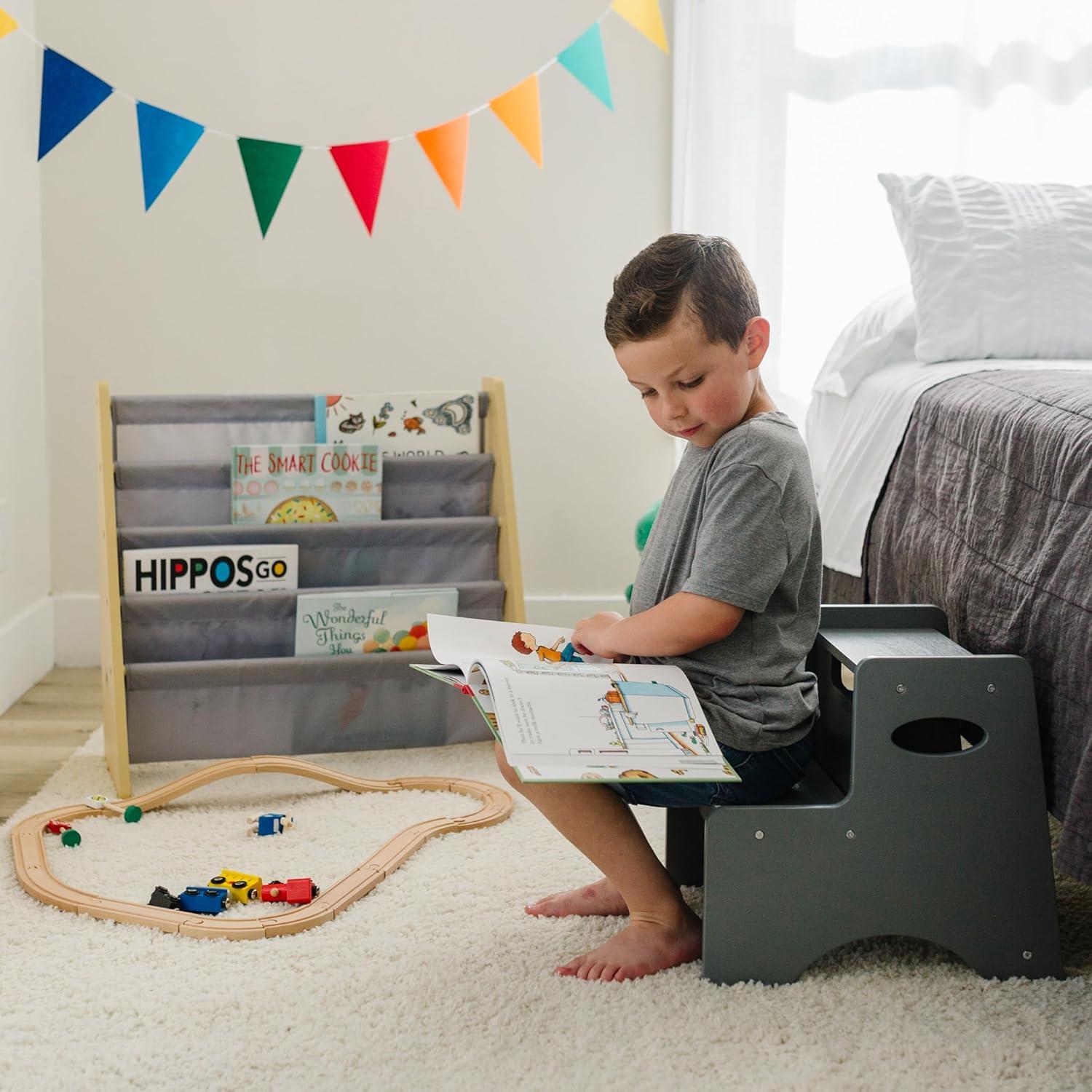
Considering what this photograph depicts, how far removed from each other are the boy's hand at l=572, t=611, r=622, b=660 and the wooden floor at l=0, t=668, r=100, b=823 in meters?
0.80

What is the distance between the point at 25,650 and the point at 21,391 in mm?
474

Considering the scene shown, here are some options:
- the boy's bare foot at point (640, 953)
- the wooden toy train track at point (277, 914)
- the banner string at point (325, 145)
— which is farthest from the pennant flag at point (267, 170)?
the boy's bare foot at point (640, 953)

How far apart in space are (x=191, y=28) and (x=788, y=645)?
178cm

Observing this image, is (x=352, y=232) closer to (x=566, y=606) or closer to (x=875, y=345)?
(x=566, y=606)

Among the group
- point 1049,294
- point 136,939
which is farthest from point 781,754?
point 1049,294

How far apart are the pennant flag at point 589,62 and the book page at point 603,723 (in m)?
1.40

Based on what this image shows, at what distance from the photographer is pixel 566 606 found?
2.50 metres

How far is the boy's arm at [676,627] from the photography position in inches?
44.0

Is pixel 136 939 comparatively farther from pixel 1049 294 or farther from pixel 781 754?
pixel 1049 294

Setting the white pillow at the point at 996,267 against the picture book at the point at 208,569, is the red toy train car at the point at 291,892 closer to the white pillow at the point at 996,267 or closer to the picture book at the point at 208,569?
the picture book at the point at 208,569

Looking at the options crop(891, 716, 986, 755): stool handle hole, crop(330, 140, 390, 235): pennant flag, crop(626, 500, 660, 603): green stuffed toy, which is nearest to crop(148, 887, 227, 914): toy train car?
crop(891, 716, 986, 755): stool handle hole

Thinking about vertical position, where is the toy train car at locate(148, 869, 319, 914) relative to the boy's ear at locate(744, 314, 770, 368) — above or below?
below

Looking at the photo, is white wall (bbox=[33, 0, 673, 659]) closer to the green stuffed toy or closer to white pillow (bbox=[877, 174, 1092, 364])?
the green stuffed toy

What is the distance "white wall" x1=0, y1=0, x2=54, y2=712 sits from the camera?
2.11 m
